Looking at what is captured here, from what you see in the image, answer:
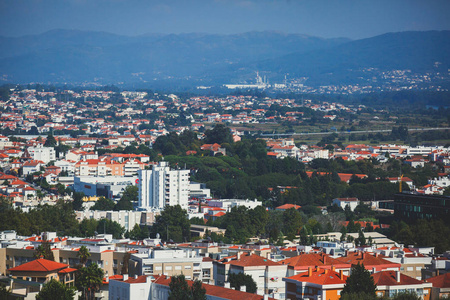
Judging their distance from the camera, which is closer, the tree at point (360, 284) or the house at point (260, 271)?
the tree at point (360, 284)

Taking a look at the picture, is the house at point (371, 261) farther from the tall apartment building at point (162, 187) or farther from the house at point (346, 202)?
the house at point (346, 202)

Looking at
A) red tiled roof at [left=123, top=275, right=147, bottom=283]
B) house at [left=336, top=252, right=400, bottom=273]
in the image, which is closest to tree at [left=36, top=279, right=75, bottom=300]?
red tiled roof at [left=123, top=275, right=147, bottom=283]

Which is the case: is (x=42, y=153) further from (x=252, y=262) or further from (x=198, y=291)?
(x=198, y=291)

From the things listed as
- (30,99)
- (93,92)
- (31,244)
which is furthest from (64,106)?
(31,244)

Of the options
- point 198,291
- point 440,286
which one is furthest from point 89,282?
point 440,286

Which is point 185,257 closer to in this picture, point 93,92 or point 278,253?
point 278,253

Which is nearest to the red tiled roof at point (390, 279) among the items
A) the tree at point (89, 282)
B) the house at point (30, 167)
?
the tree at point (89, 282)
